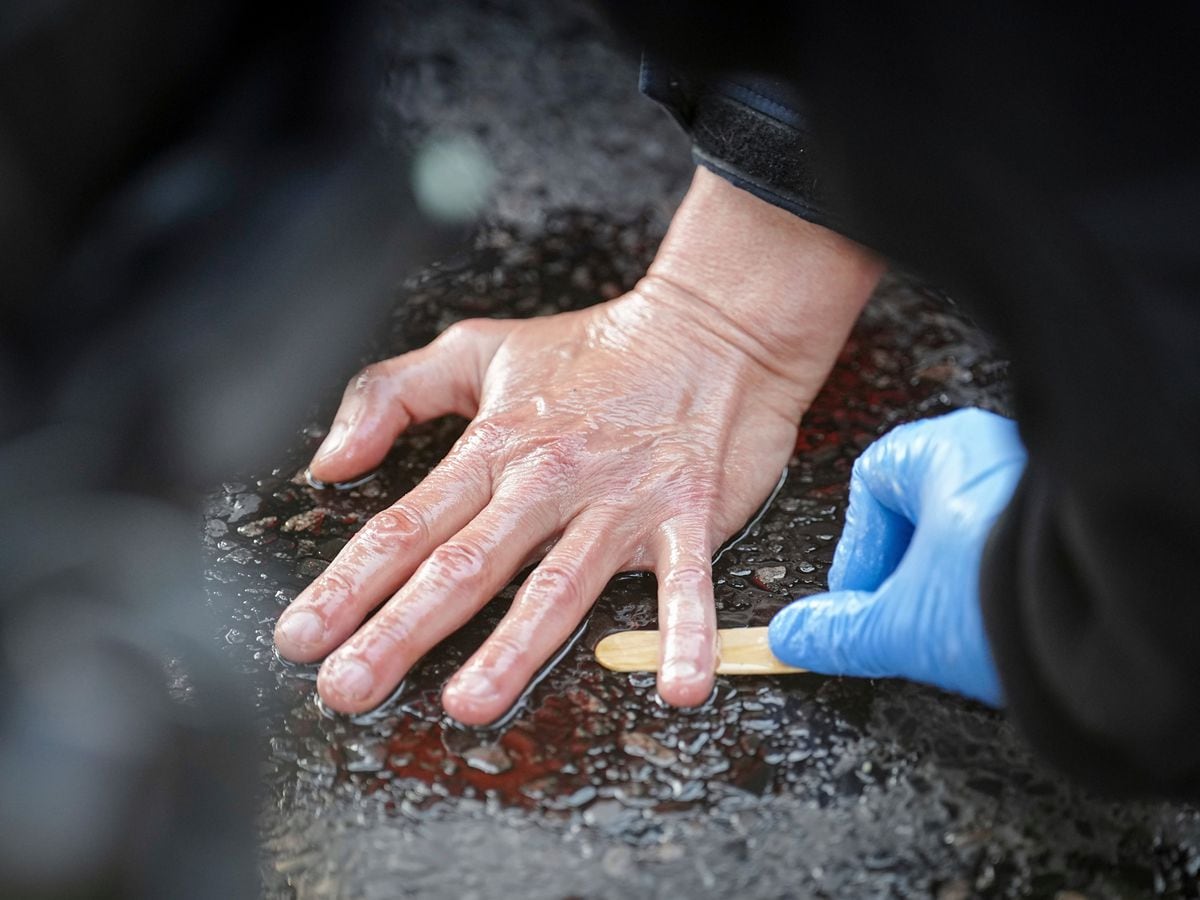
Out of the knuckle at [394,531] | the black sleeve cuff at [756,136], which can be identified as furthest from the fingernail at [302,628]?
the black sleeve cuff at [756,136]

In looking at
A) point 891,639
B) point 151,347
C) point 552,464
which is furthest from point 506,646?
point 151,347

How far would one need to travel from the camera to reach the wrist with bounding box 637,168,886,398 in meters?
1.54

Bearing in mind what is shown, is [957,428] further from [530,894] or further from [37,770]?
[37,770]

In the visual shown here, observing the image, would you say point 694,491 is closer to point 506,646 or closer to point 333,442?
point 506,646

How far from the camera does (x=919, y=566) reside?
3.34 feet

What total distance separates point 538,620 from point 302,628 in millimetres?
271

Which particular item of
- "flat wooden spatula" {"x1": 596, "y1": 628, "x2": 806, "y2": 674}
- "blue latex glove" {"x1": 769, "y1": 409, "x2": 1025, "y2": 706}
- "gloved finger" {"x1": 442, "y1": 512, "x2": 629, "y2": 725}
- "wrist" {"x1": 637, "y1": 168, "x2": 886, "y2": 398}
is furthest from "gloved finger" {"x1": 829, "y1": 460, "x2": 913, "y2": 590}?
"wrist" {"x1": 637, "y1": 168, "x2": 886, "y2": 398}

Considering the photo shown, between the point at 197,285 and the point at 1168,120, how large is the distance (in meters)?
1.58

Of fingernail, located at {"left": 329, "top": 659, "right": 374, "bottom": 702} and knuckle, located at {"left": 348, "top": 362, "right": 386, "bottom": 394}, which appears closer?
fingernail, located at {"left": 329, "top": 659, "right": 374, "bottom": 702}

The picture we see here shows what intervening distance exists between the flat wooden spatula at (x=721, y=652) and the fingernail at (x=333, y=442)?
51cm

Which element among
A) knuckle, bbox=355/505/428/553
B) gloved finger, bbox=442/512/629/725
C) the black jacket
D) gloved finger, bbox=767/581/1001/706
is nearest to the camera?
the black jacket

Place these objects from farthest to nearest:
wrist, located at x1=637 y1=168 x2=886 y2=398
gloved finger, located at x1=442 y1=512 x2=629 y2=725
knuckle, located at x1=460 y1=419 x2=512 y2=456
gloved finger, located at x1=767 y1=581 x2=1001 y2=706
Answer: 1. wrist, located at x1=637 y1=168 x2=886 y2=398
2. knuckle, located at x1=460 y1=419 x2=512 y2=456
3. gloved finger, located at x1=442 y1=512 x2=629 y2=725
4. gloved finger, located at x1=767 y1=581 x2=1001 y2=706

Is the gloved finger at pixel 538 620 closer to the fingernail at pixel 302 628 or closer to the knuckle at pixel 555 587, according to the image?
the knuckle at pixel 555 587

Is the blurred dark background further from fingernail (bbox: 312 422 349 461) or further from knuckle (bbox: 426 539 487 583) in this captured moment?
knuckle (bbox: 426 539 487 583)
